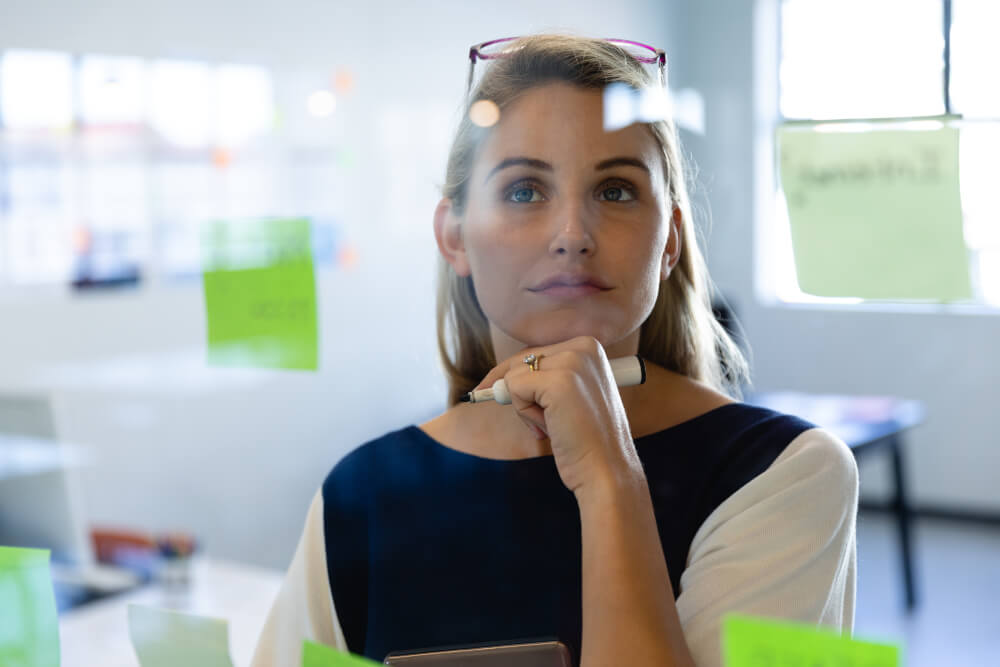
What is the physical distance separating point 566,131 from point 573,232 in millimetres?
55

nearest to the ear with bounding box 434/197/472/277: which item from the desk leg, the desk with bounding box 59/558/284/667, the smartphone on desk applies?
the smartphone on desk

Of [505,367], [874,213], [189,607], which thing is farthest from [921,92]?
[189,607]

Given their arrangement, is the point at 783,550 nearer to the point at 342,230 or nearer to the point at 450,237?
the point at 450,237

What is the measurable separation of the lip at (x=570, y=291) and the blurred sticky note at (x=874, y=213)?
120 mm

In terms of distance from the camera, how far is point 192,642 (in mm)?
611

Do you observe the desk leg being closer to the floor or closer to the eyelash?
the floor

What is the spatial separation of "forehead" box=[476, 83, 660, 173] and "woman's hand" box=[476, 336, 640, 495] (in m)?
0.10

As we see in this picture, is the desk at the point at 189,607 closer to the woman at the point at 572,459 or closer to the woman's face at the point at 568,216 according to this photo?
the woman at the point at 572,459

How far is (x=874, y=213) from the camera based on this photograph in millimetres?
531

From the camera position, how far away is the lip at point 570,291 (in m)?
0.52

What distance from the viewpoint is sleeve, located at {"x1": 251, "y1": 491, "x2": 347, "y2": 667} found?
607 millimetres

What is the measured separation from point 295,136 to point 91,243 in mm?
496

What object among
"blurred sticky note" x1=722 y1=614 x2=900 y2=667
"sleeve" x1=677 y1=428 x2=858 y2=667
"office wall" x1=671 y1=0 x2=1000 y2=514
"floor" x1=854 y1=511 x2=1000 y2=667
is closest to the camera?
"blurred sticky note" x1=722 y1=614 x2=900 y2=667

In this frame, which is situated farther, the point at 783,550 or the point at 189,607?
the point at 189,607
